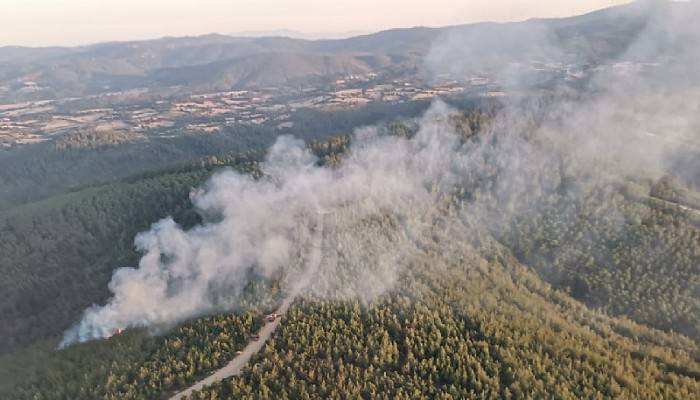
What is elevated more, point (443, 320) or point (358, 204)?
point (358, 204)

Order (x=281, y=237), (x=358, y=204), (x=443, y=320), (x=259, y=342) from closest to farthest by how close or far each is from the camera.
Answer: (x=259, y=342) → (x=443, y=320) → (x=281, y=237) → (x=358, y=204)

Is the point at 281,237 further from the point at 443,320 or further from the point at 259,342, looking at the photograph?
the point at 443,320

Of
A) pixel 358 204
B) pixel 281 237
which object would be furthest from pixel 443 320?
pixel 358 204

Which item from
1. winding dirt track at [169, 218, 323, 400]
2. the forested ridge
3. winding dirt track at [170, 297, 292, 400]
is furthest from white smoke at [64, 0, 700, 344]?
winding dirt track at [170, 297, 292, 400]

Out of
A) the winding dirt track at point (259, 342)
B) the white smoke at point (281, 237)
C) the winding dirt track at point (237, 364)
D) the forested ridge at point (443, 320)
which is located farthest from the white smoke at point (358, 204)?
the winding dirt track at point (237, 364)

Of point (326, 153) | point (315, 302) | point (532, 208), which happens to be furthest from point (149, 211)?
point (532, 208)

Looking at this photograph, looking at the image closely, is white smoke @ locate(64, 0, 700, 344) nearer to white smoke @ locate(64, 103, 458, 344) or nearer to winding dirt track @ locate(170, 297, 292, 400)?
white smoke @ locate(64, 103, 458, 344)
